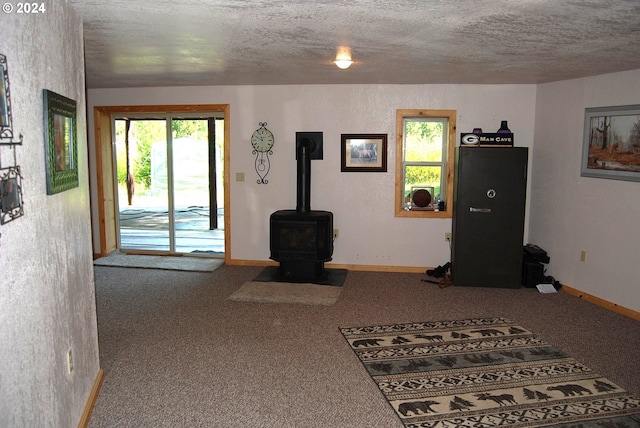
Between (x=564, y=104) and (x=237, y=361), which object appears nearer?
(x=237, y=361)

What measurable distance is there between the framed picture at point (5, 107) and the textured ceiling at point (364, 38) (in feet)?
3.73

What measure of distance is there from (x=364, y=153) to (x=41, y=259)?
4537mm

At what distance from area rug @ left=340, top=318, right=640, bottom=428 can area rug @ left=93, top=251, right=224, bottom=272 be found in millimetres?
2770

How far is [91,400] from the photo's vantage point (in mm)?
2939

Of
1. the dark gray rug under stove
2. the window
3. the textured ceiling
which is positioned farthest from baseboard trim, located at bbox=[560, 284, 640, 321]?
the dark gray rug under stove

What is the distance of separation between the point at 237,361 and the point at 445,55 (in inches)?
114

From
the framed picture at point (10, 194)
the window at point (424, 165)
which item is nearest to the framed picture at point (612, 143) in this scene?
the window at point (424, 165)

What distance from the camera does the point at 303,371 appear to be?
3.47 metres

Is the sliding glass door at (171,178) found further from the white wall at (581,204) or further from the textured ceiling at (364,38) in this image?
the white wall at (581,204)

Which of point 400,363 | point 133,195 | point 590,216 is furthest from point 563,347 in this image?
point 133,195

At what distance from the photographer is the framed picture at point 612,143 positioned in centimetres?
462

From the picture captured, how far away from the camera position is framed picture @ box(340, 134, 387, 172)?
6.12 meters

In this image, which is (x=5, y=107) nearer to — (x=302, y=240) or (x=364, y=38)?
(x=364, y=38)

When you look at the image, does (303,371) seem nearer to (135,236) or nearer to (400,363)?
(400,363)
